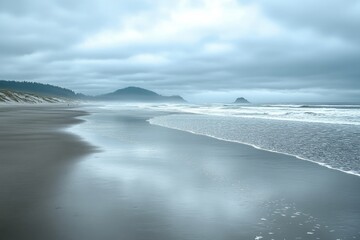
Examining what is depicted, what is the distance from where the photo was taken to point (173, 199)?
8.57 meters

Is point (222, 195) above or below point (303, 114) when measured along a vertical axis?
below

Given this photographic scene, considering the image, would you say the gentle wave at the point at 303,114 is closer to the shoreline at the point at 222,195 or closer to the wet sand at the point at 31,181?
the shoreline at the point at 222,195

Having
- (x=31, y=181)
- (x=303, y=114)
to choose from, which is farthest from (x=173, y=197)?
(x=303, y=114)

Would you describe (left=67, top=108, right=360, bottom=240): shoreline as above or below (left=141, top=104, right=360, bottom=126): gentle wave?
below

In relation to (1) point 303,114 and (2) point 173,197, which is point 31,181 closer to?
(2) point 173,197

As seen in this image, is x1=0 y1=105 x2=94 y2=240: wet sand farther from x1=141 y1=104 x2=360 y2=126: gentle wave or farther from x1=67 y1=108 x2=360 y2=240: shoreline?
x1=141 y1=104 x2=360 y2=126: gentle wave

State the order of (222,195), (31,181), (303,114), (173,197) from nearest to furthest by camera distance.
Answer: (173,197), (222,195), (31,181), (303,114)

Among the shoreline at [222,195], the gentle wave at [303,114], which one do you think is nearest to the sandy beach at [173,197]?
the shoreline at [222,195]

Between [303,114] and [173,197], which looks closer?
[173,197]

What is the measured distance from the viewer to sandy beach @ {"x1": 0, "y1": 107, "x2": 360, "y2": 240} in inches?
257

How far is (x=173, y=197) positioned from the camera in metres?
8.73

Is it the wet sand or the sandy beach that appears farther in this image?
the wet sand

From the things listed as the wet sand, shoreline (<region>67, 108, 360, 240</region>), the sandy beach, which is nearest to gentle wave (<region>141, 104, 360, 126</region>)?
shoreline (<region>67, 108, 360, 240</region>)

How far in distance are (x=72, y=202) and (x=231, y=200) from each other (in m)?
3.79
